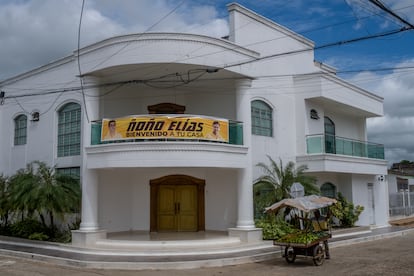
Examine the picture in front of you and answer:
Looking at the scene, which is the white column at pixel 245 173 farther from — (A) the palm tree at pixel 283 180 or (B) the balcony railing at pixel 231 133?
(A) the palm tree at pixel 283 180

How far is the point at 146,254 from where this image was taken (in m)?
14.8

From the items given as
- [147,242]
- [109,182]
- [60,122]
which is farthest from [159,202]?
[60,122]

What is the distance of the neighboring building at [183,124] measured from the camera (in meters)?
16.6

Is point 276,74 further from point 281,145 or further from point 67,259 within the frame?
point 67,259

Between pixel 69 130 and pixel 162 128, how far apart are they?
617cm

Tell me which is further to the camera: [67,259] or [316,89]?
[316,89]

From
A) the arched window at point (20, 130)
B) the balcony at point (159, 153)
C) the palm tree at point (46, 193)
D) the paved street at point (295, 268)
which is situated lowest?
the paved street at point (295, 268)

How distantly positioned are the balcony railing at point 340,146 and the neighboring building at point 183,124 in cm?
5

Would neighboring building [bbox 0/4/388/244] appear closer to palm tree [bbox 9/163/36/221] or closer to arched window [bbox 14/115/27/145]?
arched window [bbox 14/115/27/145]

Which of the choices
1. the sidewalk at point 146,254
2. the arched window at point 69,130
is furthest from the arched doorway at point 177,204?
the arched window at point 69,130

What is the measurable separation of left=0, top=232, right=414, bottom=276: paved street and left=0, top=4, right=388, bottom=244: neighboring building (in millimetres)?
3174

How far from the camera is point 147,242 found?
1616cm

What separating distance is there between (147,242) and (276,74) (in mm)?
9891

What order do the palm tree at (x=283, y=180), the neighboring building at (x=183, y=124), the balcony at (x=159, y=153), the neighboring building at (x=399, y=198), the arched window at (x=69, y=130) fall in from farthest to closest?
the neighboring building at (x=399, y=198) → the arched window at (x=69, y=130) → the palm tree at (x=283, y=180) → the neighboring building at (x=183, y=124) → the balcony at (x=159, y=153)
